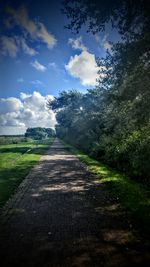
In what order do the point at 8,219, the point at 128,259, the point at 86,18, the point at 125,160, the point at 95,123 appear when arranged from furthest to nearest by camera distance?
the point at 95,123
the point at 125,160
the point at 86,18
the point at 8,219
the point at 128,259

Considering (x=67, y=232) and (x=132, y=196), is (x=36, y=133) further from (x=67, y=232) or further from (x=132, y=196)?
(x=67, y=232)

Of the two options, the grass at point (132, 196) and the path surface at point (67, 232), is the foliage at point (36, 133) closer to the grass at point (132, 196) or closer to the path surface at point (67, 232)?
the grass at point (132, 196)

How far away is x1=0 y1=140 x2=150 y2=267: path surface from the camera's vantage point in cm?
511

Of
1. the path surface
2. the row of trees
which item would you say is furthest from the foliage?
the path surface

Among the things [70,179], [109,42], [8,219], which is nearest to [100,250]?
[8,219]

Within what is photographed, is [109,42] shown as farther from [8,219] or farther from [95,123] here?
[95,123]

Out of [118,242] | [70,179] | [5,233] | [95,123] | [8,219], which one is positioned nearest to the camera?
[118,242]

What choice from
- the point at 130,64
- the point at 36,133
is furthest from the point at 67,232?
the point at 36,133

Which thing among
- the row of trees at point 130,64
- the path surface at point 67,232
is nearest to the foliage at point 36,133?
the row of trees at point 130,64

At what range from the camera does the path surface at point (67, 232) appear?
5.11m

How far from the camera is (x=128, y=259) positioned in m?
5.06

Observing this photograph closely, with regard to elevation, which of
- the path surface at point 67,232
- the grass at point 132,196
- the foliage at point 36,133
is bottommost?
the path surface at point 67,232

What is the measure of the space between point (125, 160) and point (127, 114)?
13.9ft

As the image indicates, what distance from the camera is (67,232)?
645cm
